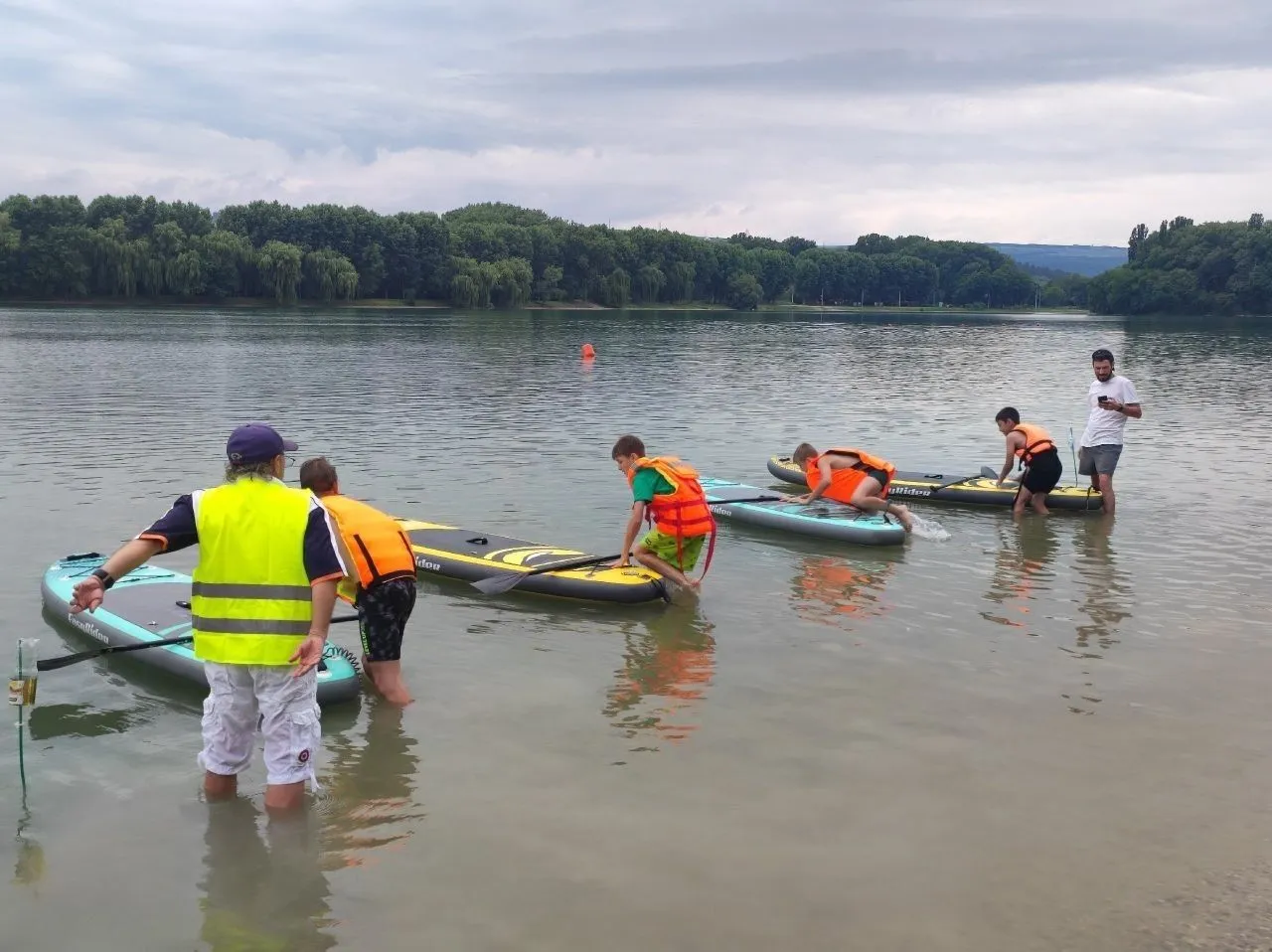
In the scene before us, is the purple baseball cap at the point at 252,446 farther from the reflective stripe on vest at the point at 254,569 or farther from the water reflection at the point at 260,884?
the water reflection at the point at 260,884

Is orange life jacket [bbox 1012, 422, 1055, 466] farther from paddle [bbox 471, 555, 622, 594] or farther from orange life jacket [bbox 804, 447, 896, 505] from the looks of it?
paddle [bbox 471, 555, 622, 594]

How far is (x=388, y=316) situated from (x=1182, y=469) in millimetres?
76492

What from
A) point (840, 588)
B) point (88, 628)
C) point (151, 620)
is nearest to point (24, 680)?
point (151, 620)

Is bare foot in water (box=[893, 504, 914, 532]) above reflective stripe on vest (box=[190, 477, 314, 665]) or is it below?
below

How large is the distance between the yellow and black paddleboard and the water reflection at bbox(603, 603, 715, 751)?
357 millimetres

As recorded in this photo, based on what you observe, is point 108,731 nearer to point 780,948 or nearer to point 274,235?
point 780,948

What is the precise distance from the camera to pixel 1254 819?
6566 mm

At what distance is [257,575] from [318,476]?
217 cm

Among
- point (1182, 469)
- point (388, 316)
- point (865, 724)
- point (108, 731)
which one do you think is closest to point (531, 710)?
point (865, 724)

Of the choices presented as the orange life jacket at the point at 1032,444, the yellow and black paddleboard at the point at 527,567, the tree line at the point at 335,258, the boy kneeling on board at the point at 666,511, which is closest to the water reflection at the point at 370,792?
the yellow and black paddleboard at the point at 527,567

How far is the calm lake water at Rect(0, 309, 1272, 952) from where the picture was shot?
219 inches

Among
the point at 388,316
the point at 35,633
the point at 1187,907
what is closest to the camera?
the point at 1187,907

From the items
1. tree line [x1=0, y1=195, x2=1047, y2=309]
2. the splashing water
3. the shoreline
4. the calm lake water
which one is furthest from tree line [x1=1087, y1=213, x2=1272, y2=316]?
the splashing water

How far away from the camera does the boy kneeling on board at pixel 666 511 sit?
1075 centimetres
